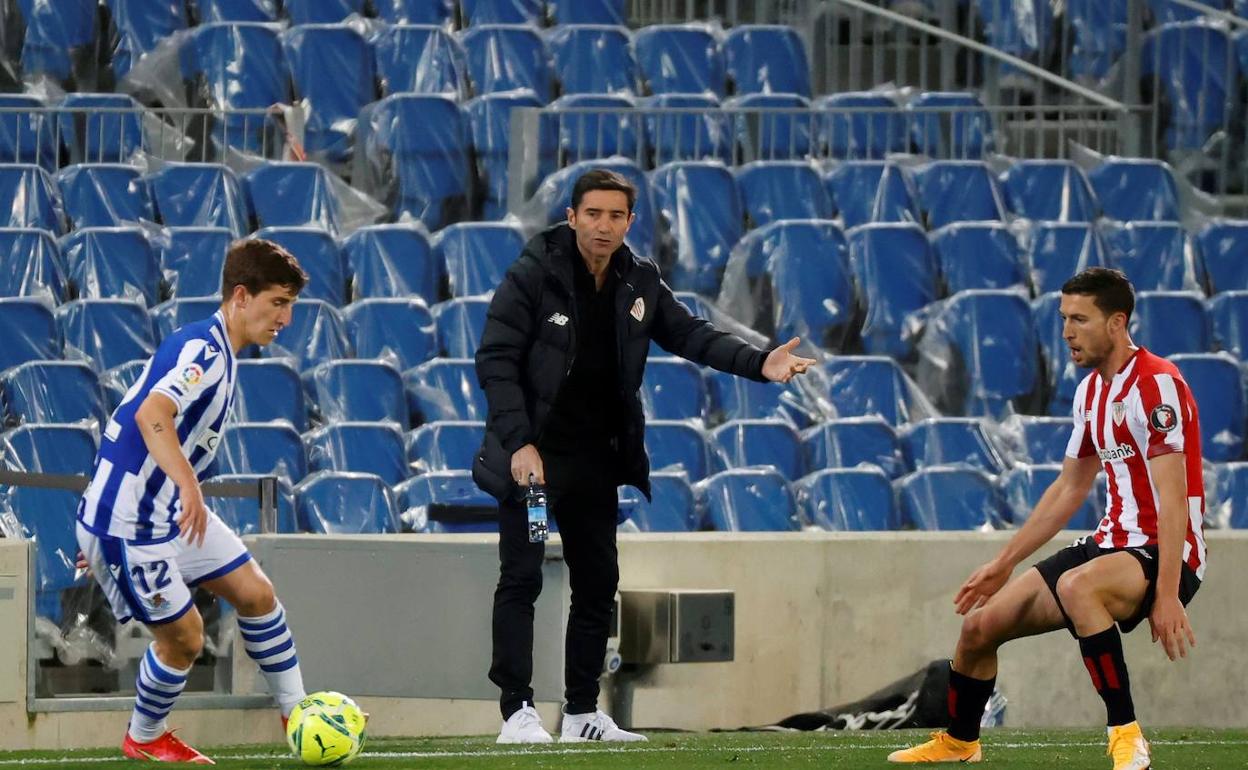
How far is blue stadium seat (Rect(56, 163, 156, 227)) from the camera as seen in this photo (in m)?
10.8

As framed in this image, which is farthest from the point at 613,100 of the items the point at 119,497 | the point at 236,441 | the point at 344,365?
the point at 119,497

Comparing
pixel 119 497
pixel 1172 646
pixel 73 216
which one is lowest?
pixel 1172 646

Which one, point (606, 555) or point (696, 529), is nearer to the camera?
point (606, 555)

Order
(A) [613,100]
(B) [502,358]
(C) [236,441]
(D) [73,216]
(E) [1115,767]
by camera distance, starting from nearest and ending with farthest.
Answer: (E) [1115,767] < (B) [502,358] < (C) [236,441] < (D) [73,216] < (A) [613,100]

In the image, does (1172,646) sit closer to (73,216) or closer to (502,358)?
(502,358)

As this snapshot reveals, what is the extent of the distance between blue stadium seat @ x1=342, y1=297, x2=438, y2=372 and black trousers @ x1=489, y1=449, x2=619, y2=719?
3.73 m

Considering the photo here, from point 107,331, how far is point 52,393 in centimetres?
64

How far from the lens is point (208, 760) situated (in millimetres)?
5508

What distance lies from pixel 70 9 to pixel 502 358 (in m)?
6.90

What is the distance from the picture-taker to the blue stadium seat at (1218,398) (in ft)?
34.2

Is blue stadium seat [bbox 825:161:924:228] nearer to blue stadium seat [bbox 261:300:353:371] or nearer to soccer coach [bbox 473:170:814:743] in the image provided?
blue stadium seat [bbox 261:300:353:371]

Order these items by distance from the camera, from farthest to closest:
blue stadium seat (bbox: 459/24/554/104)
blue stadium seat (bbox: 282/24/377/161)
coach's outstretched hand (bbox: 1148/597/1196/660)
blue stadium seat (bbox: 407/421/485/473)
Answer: blue stadium seat (bbox: 459/24/554/104)
blue stadium seat (bbox: 282/24/377/161)
blue stadium seat (bbox: 407/421/485/473)
coach's outstretched hand (bbox: 1148/597/1196/660)

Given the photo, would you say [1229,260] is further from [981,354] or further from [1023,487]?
[1023,487]

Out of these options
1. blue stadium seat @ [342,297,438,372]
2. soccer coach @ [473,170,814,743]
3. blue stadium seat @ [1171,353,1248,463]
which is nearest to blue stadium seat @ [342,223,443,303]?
blue stadium seat @ [342,297,438,372]
